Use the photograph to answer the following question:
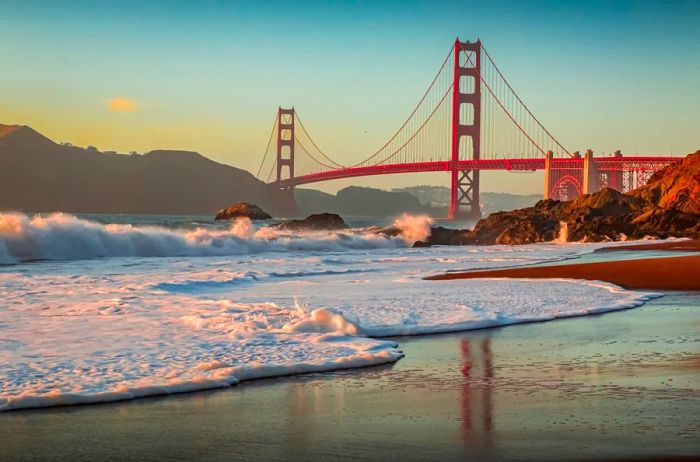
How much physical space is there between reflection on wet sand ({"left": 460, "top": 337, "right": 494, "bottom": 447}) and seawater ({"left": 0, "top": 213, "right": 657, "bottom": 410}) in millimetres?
570

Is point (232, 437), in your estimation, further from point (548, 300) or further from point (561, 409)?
point (548, 300)

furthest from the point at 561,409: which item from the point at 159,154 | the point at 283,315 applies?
the point at 159,154

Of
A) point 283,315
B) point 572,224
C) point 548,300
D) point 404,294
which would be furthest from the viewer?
point 572,224

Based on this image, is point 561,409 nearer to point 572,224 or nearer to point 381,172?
point 572,224

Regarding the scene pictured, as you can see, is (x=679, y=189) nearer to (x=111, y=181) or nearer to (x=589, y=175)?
(x=589, y=175)

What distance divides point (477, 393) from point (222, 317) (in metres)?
3.77

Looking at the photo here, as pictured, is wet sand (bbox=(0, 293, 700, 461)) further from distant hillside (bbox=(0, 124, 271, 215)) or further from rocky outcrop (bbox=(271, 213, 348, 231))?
distant hillside (bbox=(0, 124, 271, 215))

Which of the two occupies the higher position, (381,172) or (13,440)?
(381,172)

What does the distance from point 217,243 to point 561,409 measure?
24.9 metres

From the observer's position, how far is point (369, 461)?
3.79m

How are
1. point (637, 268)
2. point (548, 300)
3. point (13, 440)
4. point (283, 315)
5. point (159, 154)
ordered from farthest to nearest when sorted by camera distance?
1. point (159, 154)
2. point (637, 268)
3. point (548, 300)
4. point (283, 315)
5. point (13, 440)

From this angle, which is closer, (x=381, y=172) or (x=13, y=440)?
(x=13, y=440)

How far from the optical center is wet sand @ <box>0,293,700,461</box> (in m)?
3.96

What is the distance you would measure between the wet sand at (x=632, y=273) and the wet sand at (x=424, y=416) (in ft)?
18.4
